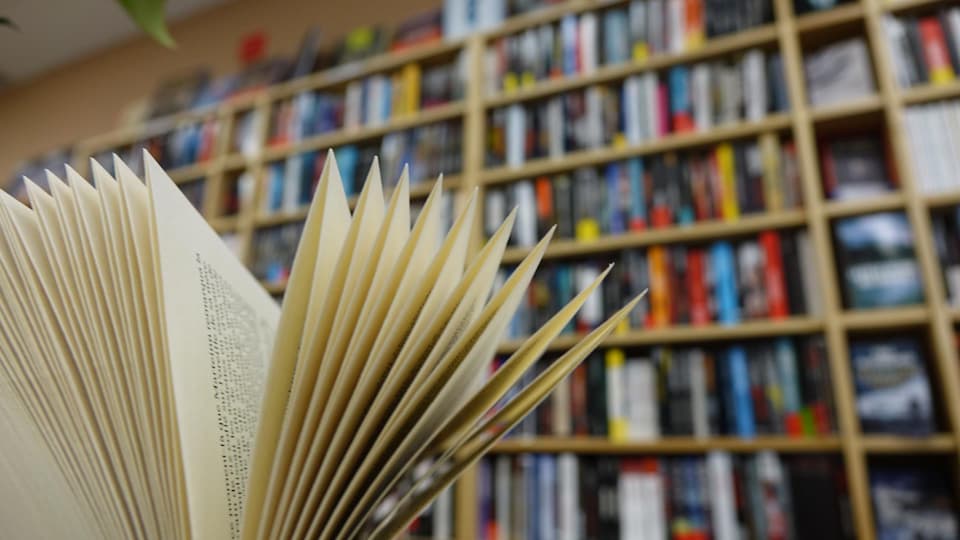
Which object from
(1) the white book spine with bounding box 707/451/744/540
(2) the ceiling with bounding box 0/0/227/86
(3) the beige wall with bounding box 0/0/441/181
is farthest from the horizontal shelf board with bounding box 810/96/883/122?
(2) the ceiling with bounding box 0/0/227/86

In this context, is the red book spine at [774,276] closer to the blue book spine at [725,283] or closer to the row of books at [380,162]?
the blue book spine at [725,283]

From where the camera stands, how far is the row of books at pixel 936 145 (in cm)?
153

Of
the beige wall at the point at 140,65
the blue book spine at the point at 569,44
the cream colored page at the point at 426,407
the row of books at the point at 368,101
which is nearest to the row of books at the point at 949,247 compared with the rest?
the blue book spine at the point at 569,44

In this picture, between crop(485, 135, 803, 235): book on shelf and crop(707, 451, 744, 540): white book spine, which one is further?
crop(485, 135, 803, 235): book on shelf

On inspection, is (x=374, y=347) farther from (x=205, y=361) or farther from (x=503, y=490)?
(x=503, y=490)

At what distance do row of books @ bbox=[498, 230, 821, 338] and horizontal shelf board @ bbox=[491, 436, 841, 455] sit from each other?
0.30m

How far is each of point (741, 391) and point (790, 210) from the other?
0.49 metres

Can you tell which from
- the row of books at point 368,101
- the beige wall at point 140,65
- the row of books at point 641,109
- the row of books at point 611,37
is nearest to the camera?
the row of books at point 641,109

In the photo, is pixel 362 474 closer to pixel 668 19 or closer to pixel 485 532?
pixel 485 532

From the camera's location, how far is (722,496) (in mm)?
1527

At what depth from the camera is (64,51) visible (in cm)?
381

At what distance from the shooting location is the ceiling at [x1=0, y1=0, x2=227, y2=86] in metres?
3.43

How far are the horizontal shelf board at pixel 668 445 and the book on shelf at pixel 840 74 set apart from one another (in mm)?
895

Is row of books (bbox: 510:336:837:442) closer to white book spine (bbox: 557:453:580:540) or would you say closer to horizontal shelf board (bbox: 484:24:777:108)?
white book spine (bbox: 557:453:580:540)
